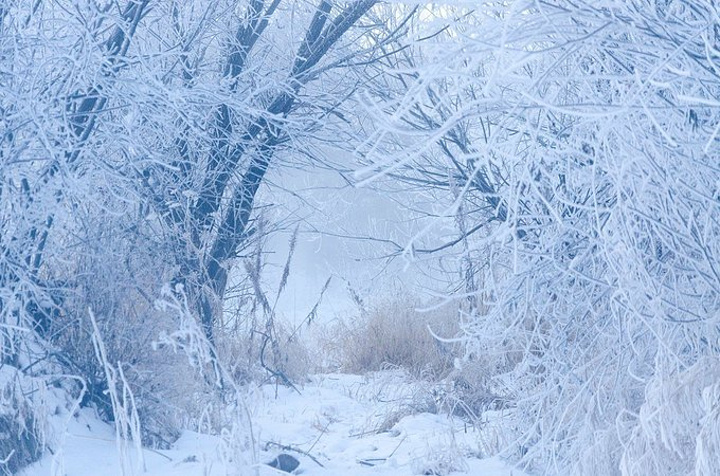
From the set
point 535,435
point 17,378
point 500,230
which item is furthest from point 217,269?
point 500,230

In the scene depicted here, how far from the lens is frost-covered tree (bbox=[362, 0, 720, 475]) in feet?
12.0

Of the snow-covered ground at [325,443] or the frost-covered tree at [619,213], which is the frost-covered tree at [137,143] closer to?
the snow-covered ground at [325,443]

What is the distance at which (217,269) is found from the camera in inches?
327

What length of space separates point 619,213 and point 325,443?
3.23 metres

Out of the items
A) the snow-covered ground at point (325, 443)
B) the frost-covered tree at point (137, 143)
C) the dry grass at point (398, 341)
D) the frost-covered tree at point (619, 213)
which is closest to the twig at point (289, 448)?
the snow-covered ground at point (325, 443)

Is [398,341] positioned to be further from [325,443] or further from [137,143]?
[137,143]

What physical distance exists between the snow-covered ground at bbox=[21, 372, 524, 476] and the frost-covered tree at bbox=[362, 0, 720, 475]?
0.76 meters

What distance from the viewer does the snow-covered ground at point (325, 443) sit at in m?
5.19

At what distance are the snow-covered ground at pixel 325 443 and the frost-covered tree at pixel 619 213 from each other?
2.50 ft

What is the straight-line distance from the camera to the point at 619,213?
13.5ft

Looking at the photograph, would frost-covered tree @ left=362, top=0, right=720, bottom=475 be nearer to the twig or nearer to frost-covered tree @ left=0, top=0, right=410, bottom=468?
the twig

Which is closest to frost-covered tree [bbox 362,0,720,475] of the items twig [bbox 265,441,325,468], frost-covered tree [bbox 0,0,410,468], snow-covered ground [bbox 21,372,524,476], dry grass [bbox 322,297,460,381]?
snow-covered ground [bbox 21,372,524,476]

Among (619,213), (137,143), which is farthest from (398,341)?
(619,213)

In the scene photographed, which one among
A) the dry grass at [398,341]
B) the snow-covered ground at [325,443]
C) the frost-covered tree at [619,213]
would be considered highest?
the frost-covered tree at [619,213]
